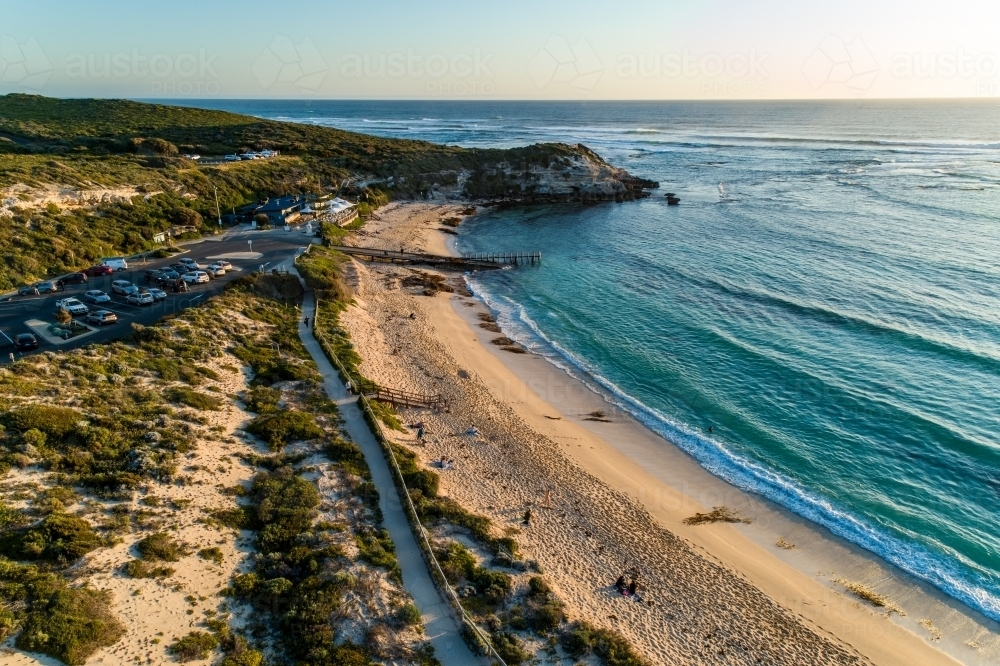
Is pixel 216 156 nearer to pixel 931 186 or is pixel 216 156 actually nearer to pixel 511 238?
pixel 511 238

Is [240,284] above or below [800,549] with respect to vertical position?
above

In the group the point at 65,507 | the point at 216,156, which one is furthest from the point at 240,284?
the point at 216,156

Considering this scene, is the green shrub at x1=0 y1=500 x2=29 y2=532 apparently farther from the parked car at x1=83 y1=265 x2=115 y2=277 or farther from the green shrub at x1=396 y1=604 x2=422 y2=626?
the parked car at x1=83 y1=265 x2=115 y2=277

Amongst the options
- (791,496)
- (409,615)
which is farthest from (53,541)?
(791,496)

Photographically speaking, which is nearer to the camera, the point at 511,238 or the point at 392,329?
the point at 392,329

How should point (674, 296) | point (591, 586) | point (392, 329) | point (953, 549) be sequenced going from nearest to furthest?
1. point (591, 586)
2. point (953, 549)
3. point (392, 329)
4. point (674, 296)

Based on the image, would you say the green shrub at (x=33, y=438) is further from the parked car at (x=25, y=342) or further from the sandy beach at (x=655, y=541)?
the sandy beach at (x=655, y=541)

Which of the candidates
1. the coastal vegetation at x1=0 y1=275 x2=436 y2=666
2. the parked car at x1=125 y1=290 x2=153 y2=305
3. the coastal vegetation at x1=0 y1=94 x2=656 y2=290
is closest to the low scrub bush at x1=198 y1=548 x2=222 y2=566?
the coastal vegetation at x1=0 y1=275 x2=436 y2=666
